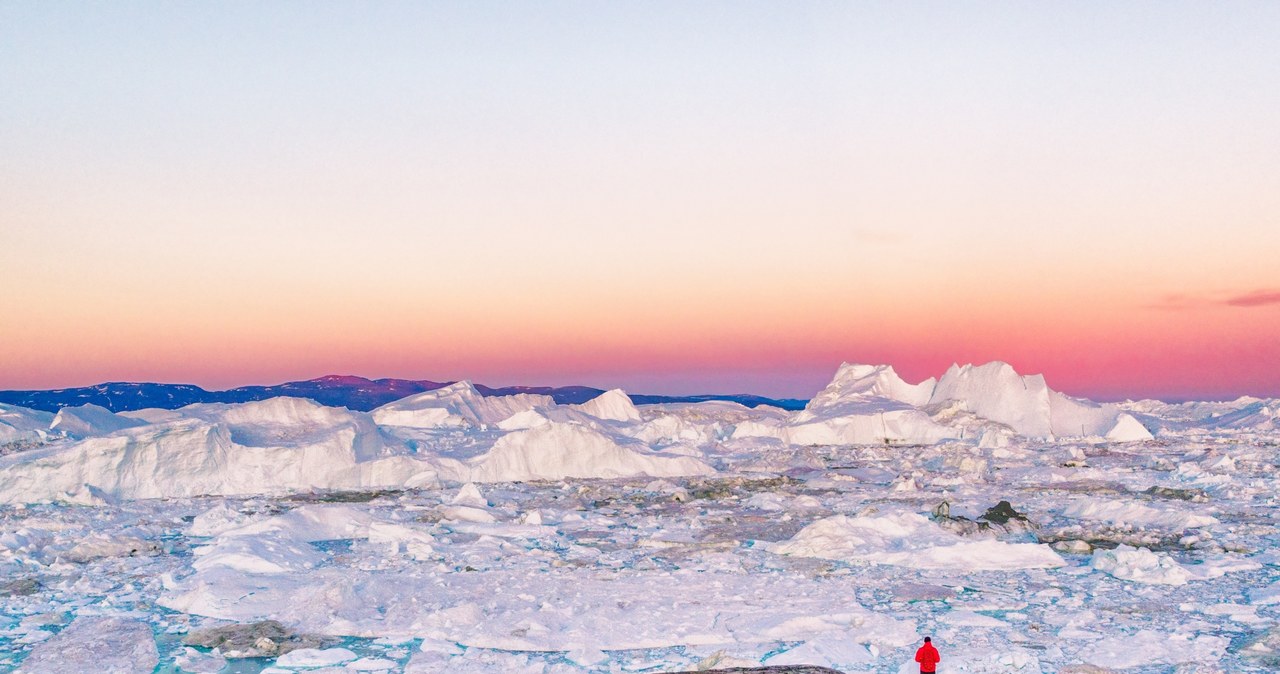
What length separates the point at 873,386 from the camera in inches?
2077

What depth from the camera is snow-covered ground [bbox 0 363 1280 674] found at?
8.77m

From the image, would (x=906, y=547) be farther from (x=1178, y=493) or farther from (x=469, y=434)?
(x=469, y=434)

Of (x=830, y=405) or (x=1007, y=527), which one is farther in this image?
(x=830, y=405)

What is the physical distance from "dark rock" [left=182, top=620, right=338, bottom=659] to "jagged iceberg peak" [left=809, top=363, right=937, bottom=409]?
44.5 meters

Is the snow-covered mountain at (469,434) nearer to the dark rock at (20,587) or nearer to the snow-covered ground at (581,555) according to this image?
the snow-covered ground at (581,555)

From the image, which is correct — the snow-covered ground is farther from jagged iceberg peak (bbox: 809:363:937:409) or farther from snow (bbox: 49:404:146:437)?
jagged iceberg peak (bbox: 809:363:937:409)

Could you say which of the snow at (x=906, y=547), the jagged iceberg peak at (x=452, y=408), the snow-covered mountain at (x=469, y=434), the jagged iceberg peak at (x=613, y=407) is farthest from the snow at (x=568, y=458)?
the jagged iceberg peak at (x=613, y=407)

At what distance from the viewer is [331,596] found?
10266 millimetres

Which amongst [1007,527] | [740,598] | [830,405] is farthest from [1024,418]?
[740,598]

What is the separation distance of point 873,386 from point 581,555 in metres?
41.2

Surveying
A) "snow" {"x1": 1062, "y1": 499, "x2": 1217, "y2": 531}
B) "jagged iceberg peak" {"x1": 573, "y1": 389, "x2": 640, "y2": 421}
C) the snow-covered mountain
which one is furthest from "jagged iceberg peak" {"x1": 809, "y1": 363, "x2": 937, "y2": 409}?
"snow" {"x1": 1062, "y1": 499, "x2": 1217, "y2": 531}

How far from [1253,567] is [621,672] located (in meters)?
9.54

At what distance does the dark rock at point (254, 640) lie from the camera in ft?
28.7

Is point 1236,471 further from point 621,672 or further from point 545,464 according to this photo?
point 621,672
